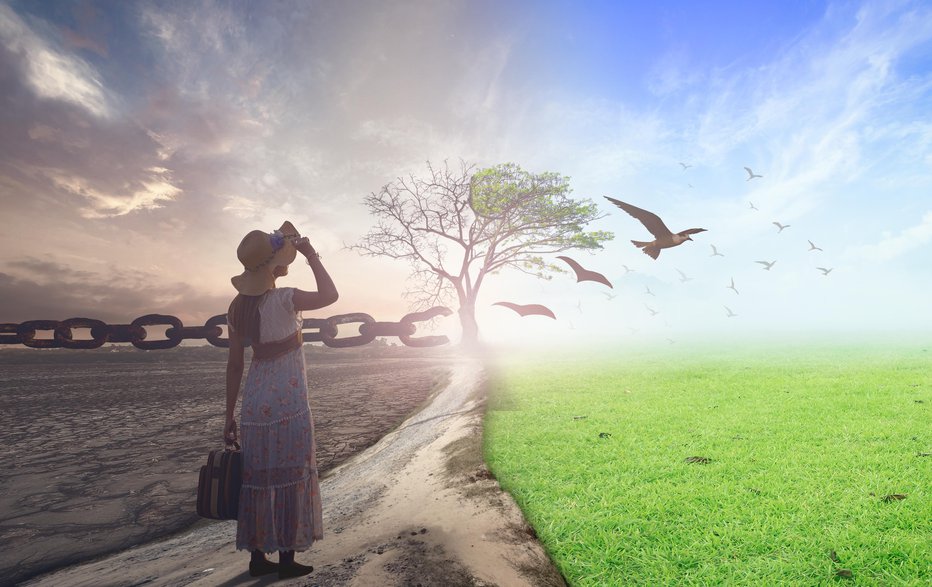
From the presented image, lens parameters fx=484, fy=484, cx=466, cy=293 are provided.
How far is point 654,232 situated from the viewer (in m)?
2.40

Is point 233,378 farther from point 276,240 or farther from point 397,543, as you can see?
point 397,543

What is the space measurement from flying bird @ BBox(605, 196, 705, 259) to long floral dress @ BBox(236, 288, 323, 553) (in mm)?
1812

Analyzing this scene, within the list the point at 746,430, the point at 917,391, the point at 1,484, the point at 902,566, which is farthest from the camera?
the point at 917,391

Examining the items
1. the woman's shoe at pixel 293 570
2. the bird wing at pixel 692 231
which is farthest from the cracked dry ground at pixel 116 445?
the bird wing at pixel 692 231

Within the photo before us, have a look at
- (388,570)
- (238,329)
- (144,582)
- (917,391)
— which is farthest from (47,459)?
(917,391)

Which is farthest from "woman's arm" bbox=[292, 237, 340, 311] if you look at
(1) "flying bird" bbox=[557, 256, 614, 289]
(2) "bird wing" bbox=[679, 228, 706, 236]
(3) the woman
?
(2) "bird wing" bbox=[679, 228, 706, 236]

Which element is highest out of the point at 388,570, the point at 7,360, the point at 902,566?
the point at 7,360

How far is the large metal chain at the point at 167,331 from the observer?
3.99 m

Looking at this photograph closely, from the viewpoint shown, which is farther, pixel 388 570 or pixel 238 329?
pixel 238 329

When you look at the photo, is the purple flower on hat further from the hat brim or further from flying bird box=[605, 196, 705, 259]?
flying bird box=[605, 196, 705, 259]

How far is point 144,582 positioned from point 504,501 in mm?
2089

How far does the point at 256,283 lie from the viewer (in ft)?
8.83

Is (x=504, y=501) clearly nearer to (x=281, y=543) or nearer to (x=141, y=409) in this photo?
(x=281, y=543)

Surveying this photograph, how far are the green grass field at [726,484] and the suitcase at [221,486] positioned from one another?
1.71 meters
